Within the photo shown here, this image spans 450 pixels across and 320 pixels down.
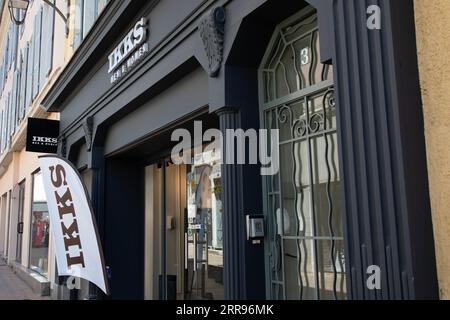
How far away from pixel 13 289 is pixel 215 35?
1035 centimetres

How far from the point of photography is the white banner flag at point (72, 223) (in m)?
5.66

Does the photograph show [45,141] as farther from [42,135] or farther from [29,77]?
[29,77]

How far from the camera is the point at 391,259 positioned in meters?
2.16

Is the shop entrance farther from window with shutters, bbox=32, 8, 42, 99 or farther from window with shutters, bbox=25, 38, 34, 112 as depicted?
window with shutters, bbox=25, 38, 34, 112

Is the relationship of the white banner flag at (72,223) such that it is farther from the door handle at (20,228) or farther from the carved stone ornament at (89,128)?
the door handle at (20,228)

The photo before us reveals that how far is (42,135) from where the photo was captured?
350 inches

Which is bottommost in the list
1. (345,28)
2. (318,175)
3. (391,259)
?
(391,259)

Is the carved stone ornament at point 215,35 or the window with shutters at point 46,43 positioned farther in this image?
the window with shutters at point 46,43

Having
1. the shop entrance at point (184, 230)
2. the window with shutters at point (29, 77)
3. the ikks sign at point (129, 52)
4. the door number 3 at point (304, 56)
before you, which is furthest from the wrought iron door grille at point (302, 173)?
the window with shutters at point (29, 77)

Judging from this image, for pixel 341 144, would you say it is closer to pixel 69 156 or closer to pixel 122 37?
pixel 122 37

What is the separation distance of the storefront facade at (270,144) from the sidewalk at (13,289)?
4517 mm

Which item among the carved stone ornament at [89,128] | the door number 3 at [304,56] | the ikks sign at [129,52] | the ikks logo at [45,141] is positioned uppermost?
the ikks sign at [129,52]
